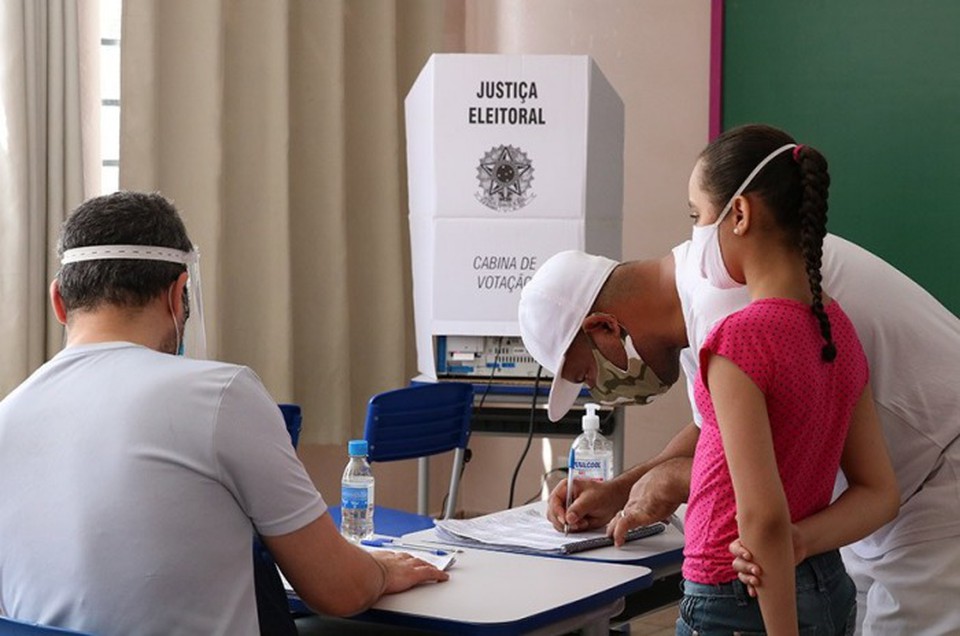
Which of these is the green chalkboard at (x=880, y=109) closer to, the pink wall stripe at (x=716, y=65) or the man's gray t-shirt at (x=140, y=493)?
the pink wall stripe at (x=716, y=65)

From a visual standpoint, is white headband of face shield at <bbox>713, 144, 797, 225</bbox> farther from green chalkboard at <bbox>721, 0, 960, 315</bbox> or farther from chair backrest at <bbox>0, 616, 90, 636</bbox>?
green chalkboard at <bbox>721, 0, 960, 315</bbox>

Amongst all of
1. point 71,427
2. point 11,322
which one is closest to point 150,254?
point 71,427

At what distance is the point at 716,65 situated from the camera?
14.9ft

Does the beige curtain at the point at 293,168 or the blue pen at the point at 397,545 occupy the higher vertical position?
the beige curtain at the point at 293,168

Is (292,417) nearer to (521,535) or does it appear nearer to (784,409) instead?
(521,535)

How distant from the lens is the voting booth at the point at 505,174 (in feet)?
12.7

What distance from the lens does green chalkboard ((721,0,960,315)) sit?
4004mm

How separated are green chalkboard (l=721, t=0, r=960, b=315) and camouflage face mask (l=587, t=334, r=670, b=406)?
5.76 feet

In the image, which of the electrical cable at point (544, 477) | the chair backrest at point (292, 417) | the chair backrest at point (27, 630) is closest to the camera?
the chair backrest at point (27, 630)

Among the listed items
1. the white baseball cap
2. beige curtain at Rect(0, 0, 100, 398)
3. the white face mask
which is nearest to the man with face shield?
the white face mask

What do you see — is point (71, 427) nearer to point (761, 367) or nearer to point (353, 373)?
point (761, 367)

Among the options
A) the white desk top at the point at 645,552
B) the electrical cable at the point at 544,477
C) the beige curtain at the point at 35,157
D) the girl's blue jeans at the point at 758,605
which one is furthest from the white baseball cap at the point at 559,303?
the electrical cable at the point at 544,477

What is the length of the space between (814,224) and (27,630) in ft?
3.62

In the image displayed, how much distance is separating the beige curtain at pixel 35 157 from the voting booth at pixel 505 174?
1.10 metres
